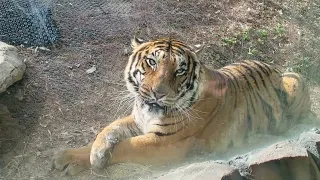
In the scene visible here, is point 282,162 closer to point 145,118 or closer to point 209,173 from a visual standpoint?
point 209,173

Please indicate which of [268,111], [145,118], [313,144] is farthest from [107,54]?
[313,144]

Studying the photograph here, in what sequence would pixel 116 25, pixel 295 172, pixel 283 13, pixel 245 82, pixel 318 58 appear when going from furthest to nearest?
pixel 283 13 < pixel 116 25 < pixel 318 58 < pixel 245 82 < pixel 295 172

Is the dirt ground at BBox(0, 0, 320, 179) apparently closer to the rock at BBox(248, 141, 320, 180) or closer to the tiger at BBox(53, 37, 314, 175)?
the tiger at BBox(53, 37, 314, 175)

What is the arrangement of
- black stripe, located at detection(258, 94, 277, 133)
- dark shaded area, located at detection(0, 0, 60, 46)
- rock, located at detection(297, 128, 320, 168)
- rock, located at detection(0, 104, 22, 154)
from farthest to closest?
dark shaded area, located at detection(0, 0, 60, 46)
black stripe, located at detection(258, 94, 277, 133)
rock, located at detection(0, 104, 22, 154)
rock, located at detection(297, 128, 320, 168)

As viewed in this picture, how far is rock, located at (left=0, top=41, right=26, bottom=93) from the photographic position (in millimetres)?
3008

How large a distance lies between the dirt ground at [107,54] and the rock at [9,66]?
0.16 ft

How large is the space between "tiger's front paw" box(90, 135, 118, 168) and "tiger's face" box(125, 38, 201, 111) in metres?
0.24

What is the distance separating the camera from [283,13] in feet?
12.8

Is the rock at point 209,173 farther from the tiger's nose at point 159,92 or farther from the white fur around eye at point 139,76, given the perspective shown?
the white fur around eye at point 139,76

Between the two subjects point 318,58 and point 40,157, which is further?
point 318,58

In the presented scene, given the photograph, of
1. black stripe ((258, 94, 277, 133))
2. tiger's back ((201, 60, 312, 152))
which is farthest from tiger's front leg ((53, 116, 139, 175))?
black stripe ((258, 94, 277, 133))

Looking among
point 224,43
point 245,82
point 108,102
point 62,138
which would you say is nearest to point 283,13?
point 224,43

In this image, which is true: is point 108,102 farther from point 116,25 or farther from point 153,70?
point 116,25

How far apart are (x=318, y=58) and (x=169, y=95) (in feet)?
2.97
